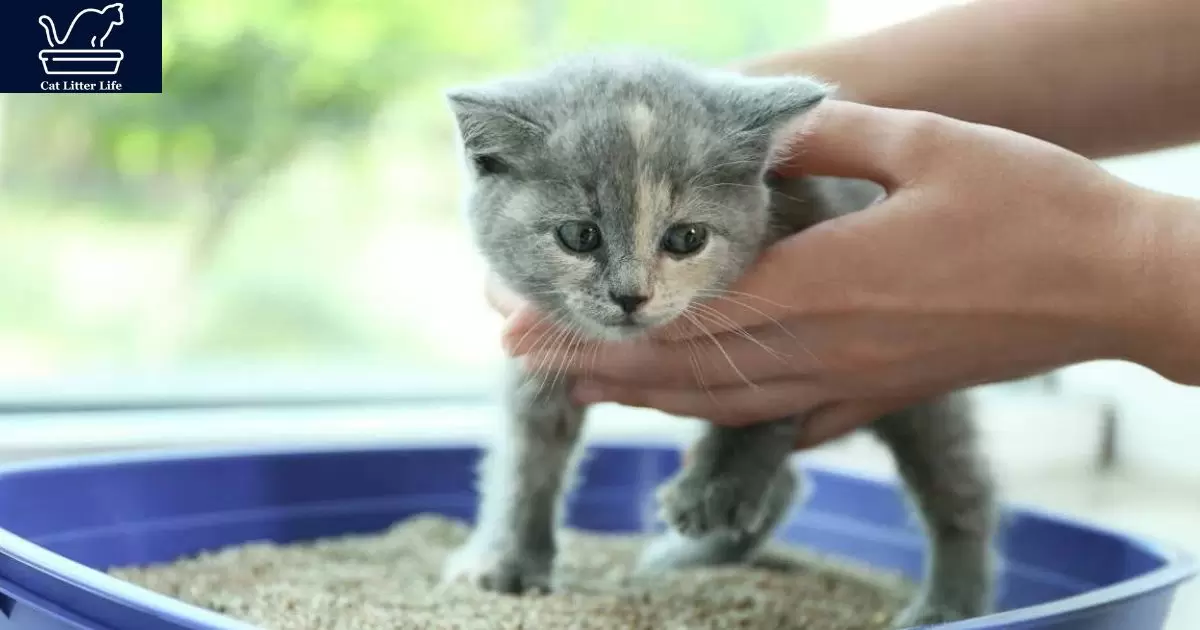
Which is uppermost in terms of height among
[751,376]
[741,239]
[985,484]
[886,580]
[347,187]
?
[347,187]

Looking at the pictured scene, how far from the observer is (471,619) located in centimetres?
125

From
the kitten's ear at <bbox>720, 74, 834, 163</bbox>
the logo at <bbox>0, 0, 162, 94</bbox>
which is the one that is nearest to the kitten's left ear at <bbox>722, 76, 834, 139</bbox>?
the kitten's ear at <bbox>720, 74, 834, 163</bbox>

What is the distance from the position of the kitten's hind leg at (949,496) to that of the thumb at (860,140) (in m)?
0.39

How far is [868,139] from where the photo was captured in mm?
1120

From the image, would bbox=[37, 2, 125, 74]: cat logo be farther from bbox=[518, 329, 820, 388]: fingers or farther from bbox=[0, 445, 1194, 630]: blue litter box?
bbox=[518, 329, 820, 388]: fingers

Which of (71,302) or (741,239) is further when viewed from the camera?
(71,302)

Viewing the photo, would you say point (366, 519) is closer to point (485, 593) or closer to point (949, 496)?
point (485, 593)

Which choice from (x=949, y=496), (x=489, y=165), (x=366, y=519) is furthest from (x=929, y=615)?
(x=366, y=519)

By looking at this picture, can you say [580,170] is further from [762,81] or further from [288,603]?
[288,603]

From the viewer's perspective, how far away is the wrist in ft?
3.61

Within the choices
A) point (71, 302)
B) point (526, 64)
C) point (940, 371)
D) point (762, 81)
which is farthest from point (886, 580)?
point (71, 302)

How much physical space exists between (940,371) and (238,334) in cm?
142

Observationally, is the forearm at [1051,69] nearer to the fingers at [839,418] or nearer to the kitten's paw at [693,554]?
the fingers at [839,418]

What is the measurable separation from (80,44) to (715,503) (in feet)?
3.63
